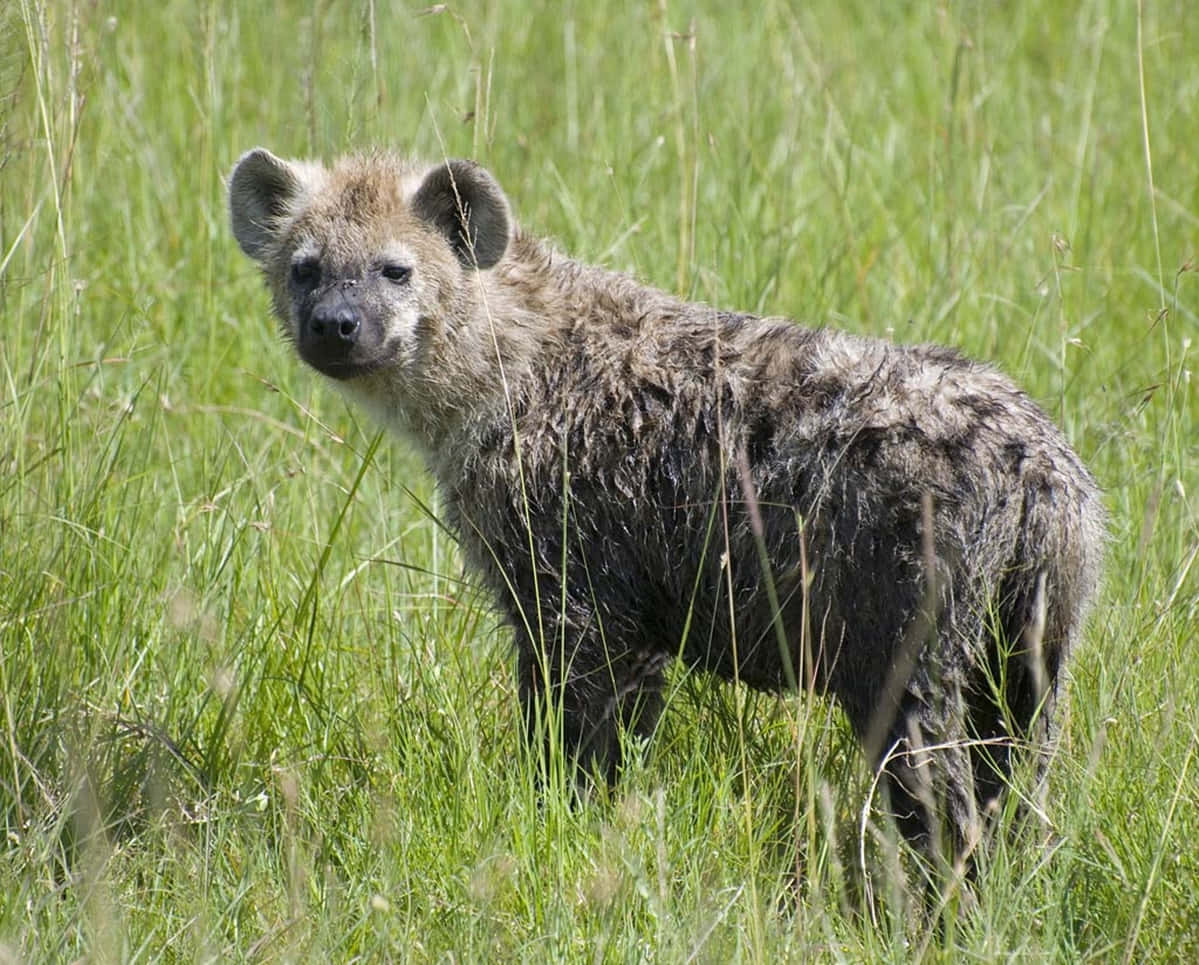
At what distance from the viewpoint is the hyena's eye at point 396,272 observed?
431cm

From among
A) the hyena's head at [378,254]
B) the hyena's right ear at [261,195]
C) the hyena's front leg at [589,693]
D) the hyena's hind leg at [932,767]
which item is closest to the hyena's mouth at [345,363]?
the hyena's head at [378,254]

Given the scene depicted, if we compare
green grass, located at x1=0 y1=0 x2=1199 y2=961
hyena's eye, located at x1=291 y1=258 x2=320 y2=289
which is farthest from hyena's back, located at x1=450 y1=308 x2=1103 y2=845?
hyena's eye, located at x1=291 y1=258 x2=320 y2=289

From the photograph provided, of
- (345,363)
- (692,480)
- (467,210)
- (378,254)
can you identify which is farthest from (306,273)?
(692,480)

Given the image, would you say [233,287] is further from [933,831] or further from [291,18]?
[933,831]

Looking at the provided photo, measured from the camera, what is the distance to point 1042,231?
6461 millimetres

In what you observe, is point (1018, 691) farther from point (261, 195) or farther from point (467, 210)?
point (261, 195)

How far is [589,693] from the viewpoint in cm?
419

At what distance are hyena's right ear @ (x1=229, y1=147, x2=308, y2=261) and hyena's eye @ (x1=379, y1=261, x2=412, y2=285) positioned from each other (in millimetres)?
466

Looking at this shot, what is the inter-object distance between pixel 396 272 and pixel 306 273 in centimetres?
25

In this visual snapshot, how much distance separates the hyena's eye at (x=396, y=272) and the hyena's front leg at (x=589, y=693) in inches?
40.8

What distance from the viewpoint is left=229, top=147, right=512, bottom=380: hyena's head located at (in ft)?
13.9

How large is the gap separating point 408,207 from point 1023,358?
2.02 meters

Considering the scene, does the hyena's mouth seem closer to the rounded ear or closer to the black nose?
the black nose

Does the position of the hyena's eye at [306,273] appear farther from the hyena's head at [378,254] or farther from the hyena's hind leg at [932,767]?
the hyena's hind leg at [932,767]
